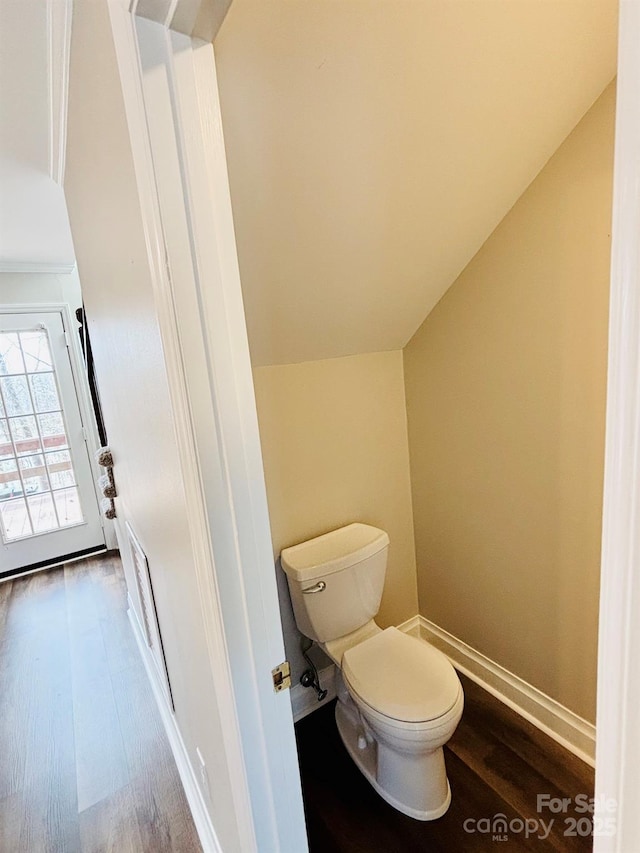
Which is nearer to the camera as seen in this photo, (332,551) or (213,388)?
(213,388)

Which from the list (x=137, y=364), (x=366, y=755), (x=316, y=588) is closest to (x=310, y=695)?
(x=366, y=755)

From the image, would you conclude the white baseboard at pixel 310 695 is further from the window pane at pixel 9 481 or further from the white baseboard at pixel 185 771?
the window pane at pixel 9 481

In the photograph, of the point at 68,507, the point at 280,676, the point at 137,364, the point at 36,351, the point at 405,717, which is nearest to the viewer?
the point at 280,676

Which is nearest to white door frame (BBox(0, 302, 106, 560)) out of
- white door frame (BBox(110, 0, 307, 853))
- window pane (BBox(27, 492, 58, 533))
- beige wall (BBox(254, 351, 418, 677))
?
window pane (BBox(27, 492, 58, 533))

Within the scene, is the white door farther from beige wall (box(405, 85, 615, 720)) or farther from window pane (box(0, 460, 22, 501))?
beige wall (box(405, 85, 615, 720))

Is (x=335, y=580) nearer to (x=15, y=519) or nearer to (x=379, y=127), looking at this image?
(x=379, y=127)

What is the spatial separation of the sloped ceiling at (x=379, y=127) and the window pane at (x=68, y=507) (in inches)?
113

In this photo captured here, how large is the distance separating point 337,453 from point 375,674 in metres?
0.82

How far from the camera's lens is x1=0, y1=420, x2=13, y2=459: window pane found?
328 cm

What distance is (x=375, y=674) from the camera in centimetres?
152

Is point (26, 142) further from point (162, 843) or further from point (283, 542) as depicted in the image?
point (162, 843)

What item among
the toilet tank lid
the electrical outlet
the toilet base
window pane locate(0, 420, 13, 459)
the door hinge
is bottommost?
the toilet base

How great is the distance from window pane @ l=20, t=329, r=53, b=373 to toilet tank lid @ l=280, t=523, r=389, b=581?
281cm

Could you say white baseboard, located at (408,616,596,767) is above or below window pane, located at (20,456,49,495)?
below
